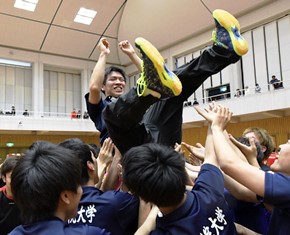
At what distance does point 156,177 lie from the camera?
1490mm

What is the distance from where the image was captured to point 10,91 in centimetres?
1752

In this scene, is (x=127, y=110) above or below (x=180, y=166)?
A: above

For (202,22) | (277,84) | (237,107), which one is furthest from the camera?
(202,22)

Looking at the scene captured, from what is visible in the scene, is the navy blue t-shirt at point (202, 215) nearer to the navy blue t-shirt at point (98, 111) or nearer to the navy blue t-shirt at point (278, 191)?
the navy blue t-shirt at point (278, 191)

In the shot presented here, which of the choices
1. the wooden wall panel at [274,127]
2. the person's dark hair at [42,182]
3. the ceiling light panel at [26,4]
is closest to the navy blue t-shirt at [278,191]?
the person's dark hair at [42,182]

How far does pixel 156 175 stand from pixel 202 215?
0.92 ft

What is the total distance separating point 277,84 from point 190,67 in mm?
10727

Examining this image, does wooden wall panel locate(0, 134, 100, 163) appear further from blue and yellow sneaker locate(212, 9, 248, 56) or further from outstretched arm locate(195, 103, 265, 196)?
outstretched arm locate(195, 103, 265, 196)

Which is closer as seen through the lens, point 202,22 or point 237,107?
point 237,107

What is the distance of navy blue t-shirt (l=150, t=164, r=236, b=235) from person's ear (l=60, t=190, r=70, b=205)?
44 centimetres

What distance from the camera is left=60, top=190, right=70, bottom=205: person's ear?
1387 mm

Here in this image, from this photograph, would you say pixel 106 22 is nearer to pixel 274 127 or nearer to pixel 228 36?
pixel 274 127

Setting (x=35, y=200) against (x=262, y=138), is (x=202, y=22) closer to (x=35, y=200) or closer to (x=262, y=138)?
(x=262, y=138)

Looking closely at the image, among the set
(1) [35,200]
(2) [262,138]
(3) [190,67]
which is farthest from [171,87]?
(2) [262,138]
